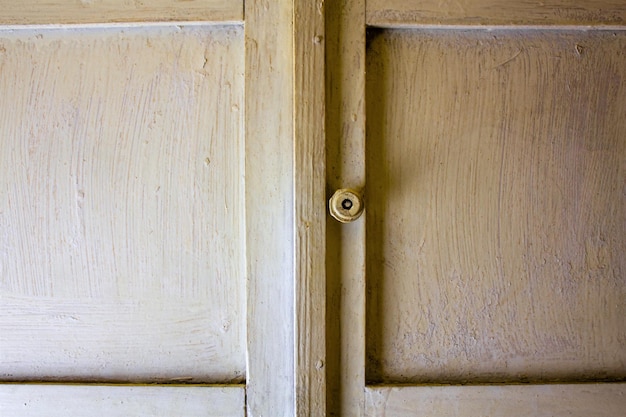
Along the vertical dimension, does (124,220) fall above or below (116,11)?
below

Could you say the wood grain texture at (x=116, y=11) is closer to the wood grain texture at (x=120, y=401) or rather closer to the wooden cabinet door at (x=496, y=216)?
the wooden cabinet door at (x=496, y=216)

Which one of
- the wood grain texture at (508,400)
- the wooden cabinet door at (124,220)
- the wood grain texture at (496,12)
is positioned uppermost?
the wood grain texture at (496,12)

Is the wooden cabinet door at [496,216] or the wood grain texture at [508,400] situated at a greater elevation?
the wooden cabinet door at [496,216]

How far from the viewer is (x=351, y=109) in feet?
1.78

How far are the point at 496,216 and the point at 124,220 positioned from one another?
1.49ft

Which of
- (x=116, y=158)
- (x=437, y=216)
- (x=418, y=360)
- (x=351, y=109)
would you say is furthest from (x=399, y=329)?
(x=116, y=158)

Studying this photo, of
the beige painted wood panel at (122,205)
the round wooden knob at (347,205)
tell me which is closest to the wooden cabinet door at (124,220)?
the beige painted wood panel at (122,205)

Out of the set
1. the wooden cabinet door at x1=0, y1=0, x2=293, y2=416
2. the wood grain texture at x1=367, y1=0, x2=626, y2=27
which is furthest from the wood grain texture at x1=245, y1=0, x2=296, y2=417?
the wood grain texture at x1=367, y1=0, x2=626, y2=27

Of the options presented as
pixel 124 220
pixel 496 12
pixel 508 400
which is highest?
pixel 496 12

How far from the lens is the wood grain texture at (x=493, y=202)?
0.56 metres

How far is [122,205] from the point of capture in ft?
1.85

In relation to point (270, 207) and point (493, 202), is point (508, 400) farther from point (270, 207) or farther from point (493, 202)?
point (270, 207)

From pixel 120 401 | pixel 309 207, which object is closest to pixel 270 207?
pixel 309 207

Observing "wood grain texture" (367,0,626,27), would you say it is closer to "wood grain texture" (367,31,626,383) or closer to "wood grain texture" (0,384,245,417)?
"wood grain texture" (367,31,626,383)
